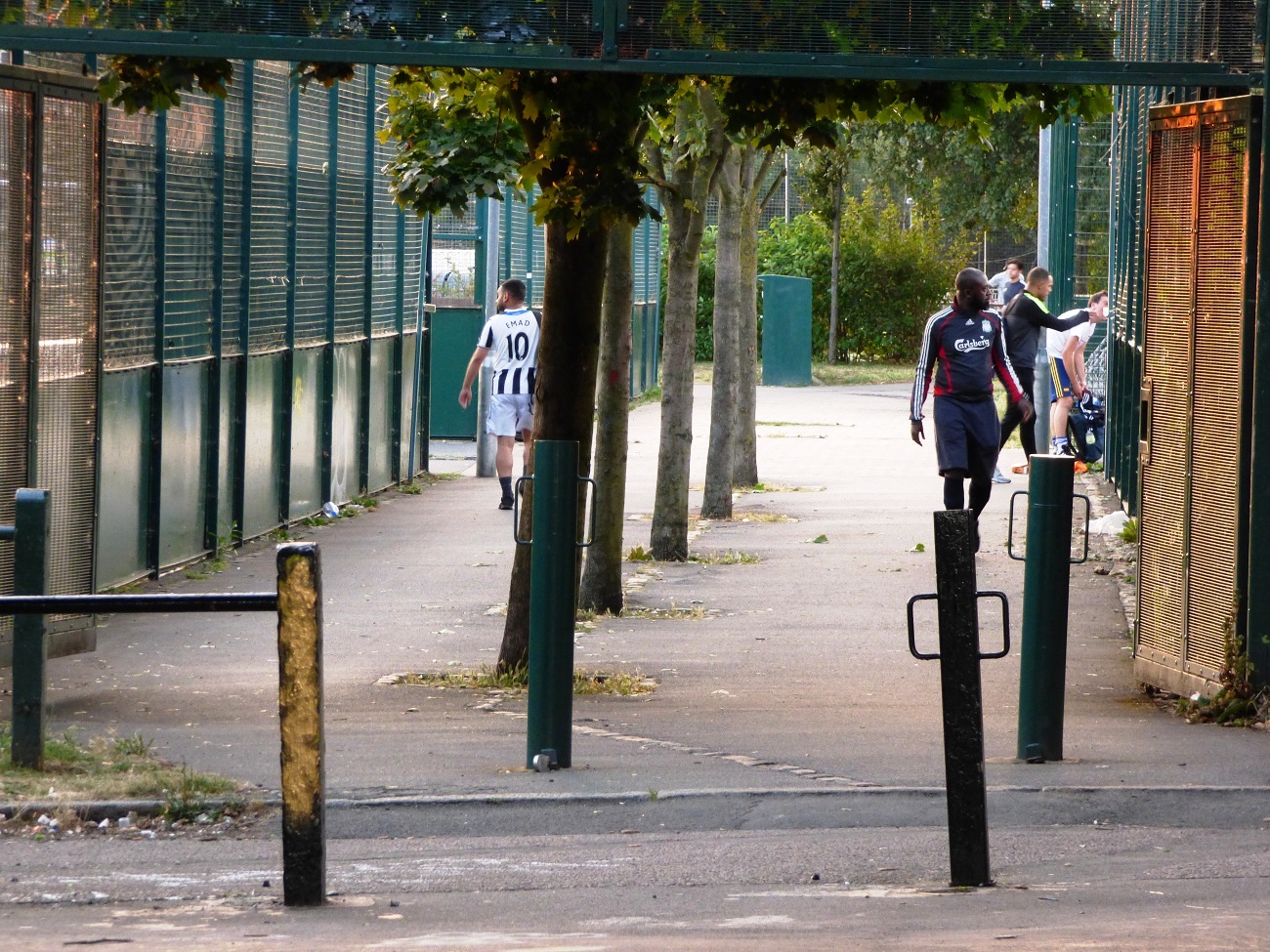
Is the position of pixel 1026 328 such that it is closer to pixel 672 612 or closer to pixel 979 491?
pixel 979 491

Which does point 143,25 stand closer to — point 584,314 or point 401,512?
point 584,314

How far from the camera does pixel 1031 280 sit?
17703mm

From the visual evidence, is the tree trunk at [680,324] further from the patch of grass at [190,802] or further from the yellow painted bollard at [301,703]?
the yellow painted bollard at [301,703]

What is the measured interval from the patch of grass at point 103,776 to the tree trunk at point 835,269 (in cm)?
3201

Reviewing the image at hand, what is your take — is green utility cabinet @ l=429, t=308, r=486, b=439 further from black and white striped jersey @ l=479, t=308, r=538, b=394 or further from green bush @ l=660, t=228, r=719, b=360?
green bush @ l=660, t=228, r=719, b=360

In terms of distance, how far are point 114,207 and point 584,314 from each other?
3.68 meters

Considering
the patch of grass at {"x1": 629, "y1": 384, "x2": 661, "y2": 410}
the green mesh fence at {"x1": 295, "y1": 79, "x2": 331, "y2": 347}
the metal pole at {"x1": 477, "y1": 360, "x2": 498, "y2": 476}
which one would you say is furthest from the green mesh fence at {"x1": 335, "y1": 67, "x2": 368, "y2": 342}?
the patch of grass at {"x1": 629, "y1": 384, "x2": 661, "y2": 410}

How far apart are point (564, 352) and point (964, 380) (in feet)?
12.0

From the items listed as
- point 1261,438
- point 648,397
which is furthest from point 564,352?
point 648,397

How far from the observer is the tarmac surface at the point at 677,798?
4.77 meters

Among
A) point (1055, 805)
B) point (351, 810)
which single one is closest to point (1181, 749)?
point (1055, 805)

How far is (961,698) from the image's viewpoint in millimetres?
5055

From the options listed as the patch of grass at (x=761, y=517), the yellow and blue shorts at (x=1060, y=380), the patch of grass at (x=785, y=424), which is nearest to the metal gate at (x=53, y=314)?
the patch of grass at (x=761, y=517)

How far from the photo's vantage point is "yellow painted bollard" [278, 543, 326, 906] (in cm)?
466
